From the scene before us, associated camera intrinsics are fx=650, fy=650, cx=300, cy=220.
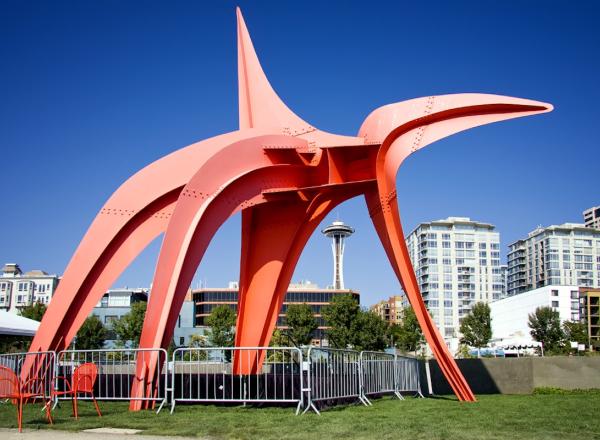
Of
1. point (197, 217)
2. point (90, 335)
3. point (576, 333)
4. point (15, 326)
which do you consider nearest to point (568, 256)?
point (576, 333)

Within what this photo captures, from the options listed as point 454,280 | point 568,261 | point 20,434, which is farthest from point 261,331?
point 568,261

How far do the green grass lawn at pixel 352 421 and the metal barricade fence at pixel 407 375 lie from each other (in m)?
3.62

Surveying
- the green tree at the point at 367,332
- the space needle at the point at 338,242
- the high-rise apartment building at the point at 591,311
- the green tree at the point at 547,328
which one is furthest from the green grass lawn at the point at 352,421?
the space needle at the point at 338,242

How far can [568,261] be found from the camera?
155m

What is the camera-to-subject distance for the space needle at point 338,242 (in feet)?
457

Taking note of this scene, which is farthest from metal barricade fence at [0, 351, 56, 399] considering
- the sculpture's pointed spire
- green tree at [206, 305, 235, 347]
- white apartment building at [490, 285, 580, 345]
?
white apartment building at [490, 285, 580, 345]

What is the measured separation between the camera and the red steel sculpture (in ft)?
52.3

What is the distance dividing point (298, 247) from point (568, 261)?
147928 millimetres

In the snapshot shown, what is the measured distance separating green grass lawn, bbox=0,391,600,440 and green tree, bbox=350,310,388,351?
51.2 meters

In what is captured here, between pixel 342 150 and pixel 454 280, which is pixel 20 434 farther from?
pixel 454 280

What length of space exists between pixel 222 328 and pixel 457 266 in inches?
3491

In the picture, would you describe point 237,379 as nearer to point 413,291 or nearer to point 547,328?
point 413,291

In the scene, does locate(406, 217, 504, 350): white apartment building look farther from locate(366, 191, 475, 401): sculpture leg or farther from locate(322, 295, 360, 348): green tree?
locate(366, 191, 475, 401): sculpture leg

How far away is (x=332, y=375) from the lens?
15.0 m
